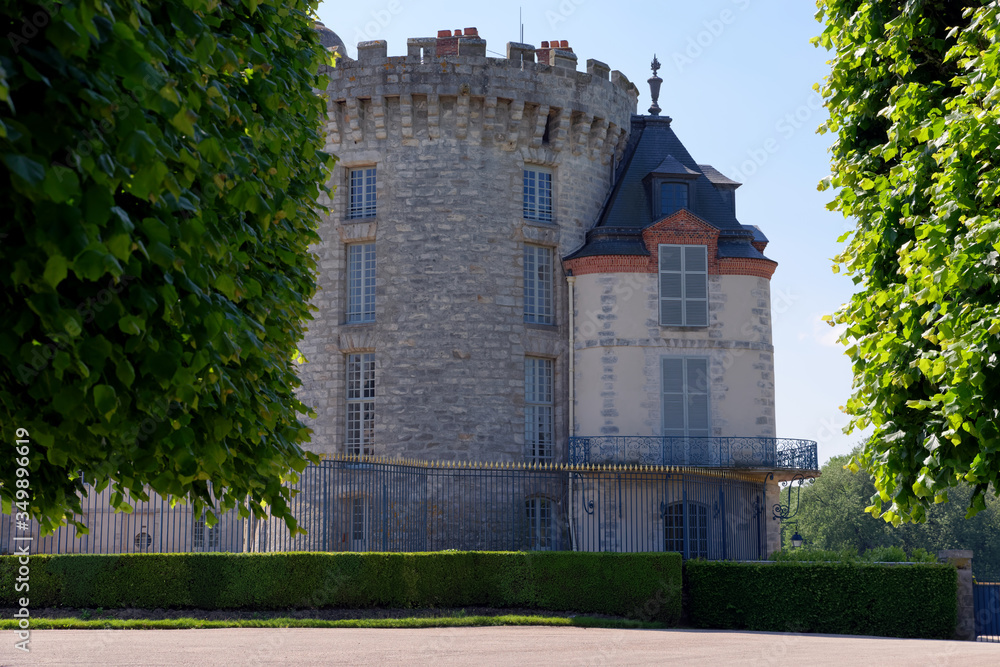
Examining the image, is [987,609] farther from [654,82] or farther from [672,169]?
[654,82]

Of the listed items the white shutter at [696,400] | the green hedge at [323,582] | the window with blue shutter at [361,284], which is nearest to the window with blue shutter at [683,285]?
the white shutter at [696,400]

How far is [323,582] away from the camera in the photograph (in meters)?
18.1

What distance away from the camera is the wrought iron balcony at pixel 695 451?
26.3 metres

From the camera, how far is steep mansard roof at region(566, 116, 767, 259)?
27.8 meters

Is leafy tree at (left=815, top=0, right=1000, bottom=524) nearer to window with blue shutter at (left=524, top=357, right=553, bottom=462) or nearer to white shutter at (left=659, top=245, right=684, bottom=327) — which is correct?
white shutter at (left=659, top=245, right=684, bottom=327)

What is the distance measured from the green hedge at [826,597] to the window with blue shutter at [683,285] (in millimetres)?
8864

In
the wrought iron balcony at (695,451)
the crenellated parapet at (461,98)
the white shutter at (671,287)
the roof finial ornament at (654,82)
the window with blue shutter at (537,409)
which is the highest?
the roof finial ornament at (654,82)

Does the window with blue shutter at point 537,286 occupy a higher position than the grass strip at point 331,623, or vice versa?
the window with blue shutter at point 537,286

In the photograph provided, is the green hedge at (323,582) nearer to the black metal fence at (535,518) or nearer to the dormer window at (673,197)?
the black metal fence at (535,518)

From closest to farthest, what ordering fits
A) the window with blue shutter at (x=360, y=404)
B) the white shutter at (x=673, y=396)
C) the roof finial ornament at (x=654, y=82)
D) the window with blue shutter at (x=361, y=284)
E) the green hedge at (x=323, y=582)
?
the green hedge at (x=323, y=582) < the white shutter at (x=673, y=396) < the window with blue shutter at (x=360, y=404) < the window with blue shutter at (x=361, y=284) < the roof finial ornament at (x=654, y=82)

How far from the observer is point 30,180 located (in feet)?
14.5

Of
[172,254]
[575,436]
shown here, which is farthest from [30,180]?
[575,436]

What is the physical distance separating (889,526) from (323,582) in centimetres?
4846

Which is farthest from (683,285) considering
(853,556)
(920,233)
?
(920,233)
